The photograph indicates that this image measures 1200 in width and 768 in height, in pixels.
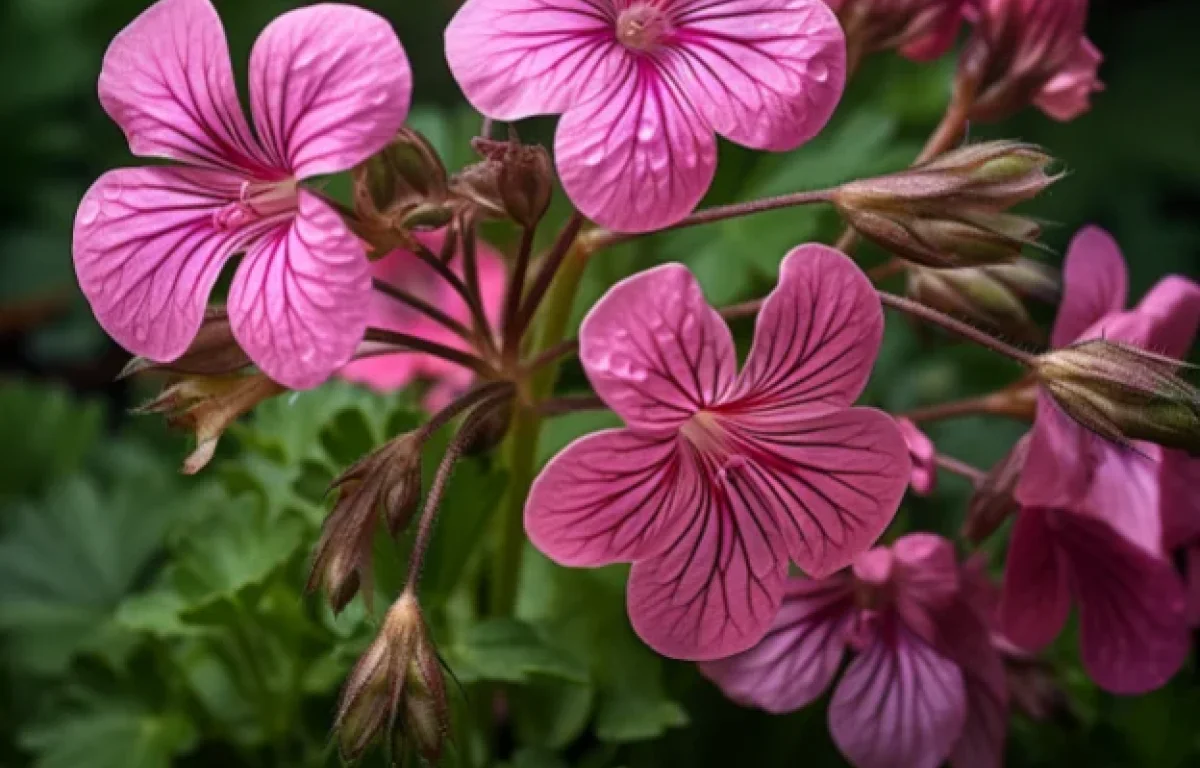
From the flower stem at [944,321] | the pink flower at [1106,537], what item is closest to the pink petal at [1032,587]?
the pink flower at [1106,537]

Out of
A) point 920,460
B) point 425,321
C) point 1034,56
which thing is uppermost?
point 1034,56

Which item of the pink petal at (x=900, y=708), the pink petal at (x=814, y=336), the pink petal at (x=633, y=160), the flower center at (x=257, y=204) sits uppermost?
the pink petal at (x=633, y=160)

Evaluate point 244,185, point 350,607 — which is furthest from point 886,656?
point 244,185

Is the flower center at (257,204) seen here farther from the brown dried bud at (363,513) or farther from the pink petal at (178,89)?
the brown dried bud at (363,513)

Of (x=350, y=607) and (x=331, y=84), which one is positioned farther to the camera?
(x=350, y=607)

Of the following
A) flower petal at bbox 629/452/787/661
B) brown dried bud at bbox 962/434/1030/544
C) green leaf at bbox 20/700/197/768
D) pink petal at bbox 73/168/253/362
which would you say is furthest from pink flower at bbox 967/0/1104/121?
green leaf at bbox 20/700/197/768

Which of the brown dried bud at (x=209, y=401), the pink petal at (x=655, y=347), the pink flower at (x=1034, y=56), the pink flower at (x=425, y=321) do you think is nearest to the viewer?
the pink petal at (x=655, y=347)

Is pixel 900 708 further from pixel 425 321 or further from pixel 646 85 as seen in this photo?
pixel 425 321
